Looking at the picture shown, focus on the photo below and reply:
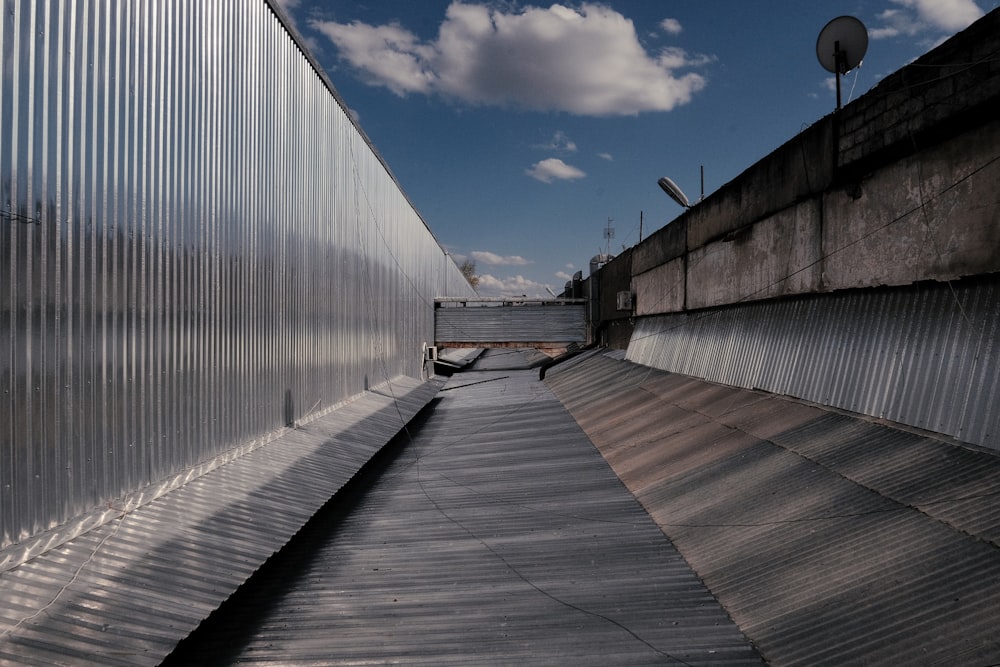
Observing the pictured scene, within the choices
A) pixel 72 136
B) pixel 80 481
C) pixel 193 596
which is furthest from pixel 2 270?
pixel 193 596

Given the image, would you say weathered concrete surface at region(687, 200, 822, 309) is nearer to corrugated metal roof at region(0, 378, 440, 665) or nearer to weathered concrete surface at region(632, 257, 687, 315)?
weathered concrete surface at region(632, 257, 687, 315)

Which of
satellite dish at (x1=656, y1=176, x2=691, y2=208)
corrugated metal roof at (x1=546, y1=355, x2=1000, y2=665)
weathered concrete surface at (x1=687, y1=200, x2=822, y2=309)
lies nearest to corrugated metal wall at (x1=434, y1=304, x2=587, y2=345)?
satellite dish at (x1=656, y1=176, x2=691, y2=208)

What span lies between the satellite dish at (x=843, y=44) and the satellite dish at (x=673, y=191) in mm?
5925

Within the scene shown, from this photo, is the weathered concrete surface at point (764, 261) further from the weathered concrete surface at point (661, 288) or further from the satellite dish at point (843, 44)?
the satellite dish at point (843, 44)

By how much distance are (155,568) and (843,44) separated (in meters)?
11.1

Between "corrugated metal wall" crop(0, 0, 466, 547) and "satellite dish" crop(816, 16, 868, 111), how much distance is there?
853 cm

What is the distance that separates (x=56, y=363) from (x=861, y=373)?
7734 mm

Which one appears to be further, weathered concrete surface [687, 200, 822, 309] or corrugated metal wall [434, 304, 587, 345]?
corrugated metal wall [434, 304, 587, 345]

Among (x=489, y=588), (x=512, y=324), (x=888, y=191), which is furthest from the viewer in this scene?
(x=512, y=324)

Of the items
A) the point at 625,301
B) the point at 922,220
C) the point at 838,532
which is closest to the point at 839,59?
the point at 922,220

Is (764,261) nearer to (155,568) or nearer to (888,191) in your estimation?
(888,191)

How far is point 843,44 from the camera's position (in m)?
9.02

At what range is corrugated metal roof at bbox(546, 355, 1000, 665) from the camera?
327 cm

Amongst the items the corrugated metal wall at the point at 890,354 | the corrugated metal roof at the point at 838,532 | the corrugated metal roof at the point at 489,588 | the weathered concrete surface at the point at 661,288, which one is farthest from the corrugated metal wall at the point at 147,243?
the weathered concrete surface at the point at 661,288
